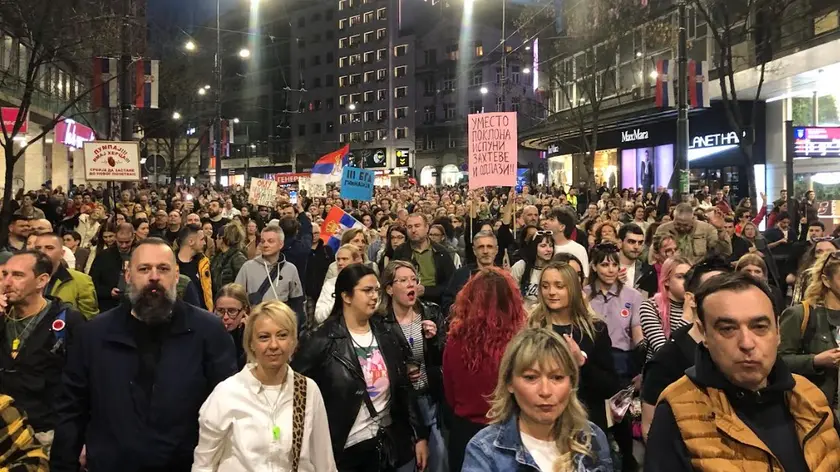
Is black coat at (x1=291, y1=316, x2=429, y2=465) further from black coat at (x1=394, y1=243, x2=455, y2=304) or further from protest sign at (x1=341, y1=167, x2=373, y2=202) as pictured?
protest sign at (x1=341, y1=167, x2=373, y2=202)

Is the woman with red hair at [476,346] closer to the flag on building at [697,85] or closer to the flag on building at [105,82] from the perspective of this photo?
the flag on building at [105,82]

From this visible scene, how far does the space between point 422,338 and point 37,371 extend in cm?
258

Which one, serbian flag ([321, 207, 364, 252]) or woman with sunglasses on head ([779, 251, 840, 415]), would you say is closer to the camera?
woman with sunglasses on head ([779, 251, 840, 415])

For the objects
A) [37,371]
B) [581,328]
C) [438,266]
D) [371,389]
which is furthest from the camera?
[438,266]

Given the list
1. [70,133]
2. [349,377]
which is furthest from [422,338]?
[70,133]

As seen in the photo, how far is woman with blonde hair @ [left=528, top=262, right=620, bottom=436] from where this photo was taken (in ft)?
15.2

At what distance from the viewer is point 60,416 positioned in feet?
12.1

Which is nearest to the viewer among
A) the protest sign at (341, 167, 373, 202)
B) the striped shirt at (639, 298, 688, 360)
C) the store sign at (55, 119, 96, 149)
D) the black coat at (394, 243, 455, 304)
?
the striped shirt at (639, 298, 688, 360)

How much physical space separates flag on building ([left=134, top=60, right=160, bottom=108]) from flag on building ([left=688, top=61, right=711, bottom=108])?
11865mm

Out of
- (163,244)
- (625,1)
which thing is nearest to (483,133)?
(163,244)

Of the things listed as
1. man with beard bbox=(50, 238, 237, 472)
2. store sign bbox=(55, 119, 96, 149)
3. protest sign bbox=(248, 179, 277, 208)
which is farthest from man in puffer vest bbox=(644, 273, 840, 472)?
store sign bbox=(55, 119, 96, 149)

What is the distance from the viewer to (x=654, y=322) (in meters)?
5.54

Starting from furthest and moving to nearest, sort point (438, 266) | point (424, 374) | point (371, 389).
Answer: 1. point (438, 266)
2. point (424, 374)
3. point (371, 389)

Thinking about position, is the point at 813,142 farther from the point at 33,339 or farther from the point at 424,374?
the point at 33,339
